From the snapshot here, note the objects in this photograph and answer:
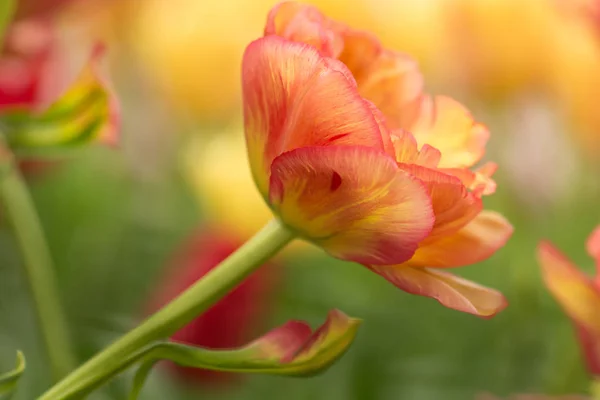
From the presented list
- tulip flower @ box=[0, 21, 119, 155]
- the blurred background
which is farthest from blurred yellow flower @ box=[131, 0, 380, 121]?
tulip flower @ box=[0, 21, 119, 155]

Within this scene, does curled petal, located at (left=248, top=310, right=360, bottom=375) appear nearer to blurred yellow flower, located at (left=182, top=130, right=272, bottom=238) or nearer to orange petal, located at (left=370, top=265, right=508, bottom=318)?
orange petal, located at (left=370, top=265, right=508, bottom=318)

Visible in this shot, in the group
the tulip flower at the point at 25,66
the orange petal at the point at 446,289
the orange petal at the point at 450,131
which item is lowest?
the orange petal at the point at 446,289

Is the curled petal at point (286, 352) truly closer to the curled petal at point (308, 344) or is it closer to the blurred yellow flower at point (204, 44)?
the curled petal at point (308, 344)

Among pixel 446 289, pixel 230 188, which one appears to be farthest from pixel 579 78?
pixel 446 289

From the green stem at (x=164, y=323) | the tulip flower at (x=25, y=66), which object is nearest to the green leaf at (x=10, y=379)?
the green stem at (x=164, y=323)

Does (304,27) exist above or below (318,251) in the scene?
above

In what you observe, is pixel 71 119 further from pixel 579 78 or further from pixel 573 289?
pixel 579 78
